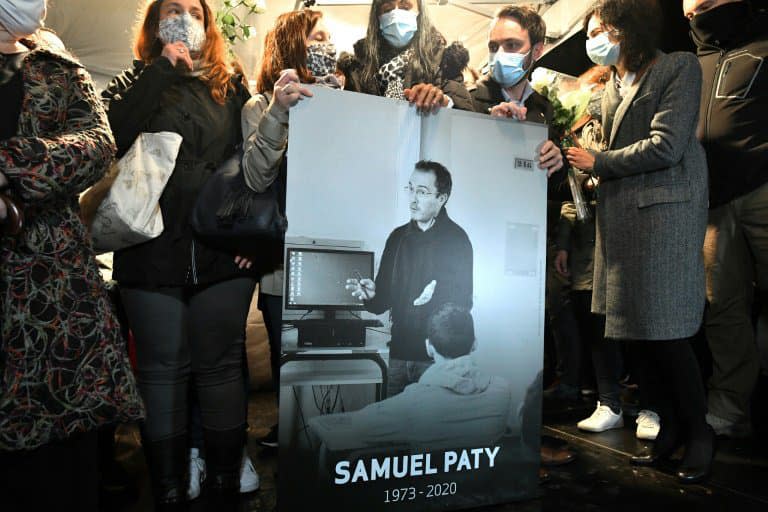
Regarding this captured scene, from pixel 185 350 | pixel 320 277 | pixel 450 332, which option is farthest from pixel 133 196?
pixel 450 332

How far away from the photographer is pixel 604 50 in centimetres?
213

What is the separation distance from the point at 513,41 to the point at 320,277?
1.22 m

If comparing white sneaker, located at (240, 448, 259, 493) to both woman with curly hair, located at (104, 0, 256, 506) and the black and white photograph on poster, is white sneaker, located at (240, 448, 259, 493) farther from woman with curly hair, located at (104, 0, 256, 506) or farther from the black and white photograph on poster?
the black and white photograph on poster

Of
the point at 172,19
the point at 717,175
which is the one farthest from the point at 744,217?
the point at 172,19

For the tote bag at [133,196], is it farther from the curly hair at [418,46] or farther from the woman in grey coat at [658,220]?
the woman in grey coat at [658,220]

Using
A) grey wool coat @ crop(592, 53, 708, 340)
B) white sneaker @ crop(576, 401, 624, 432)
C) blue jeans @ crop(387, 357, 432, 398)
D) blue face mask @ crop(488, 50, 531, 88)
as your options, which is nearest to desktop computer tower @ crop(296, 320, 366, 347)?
blue jeans @ crop(387, 357, 432, 398)

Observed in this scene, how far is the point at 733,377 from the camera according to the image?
2.44 m

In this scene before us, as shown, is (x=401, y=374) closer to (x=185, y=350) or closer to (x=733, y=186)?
(x=185, y=350)

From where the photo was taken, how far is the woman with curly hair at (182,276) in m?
1.60

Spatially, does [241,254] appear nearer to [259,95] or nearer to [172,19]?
[259,95]

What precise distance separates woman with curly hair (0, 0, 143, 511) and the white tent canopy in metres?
2.73

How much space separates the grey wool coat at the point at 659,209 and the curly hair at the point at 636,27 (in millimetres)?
55

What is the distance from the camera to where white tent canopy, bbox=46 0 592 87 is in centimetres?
379

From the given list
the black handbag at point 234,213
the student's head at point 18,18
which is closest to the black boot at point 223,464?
the black handbag at point 234,213
